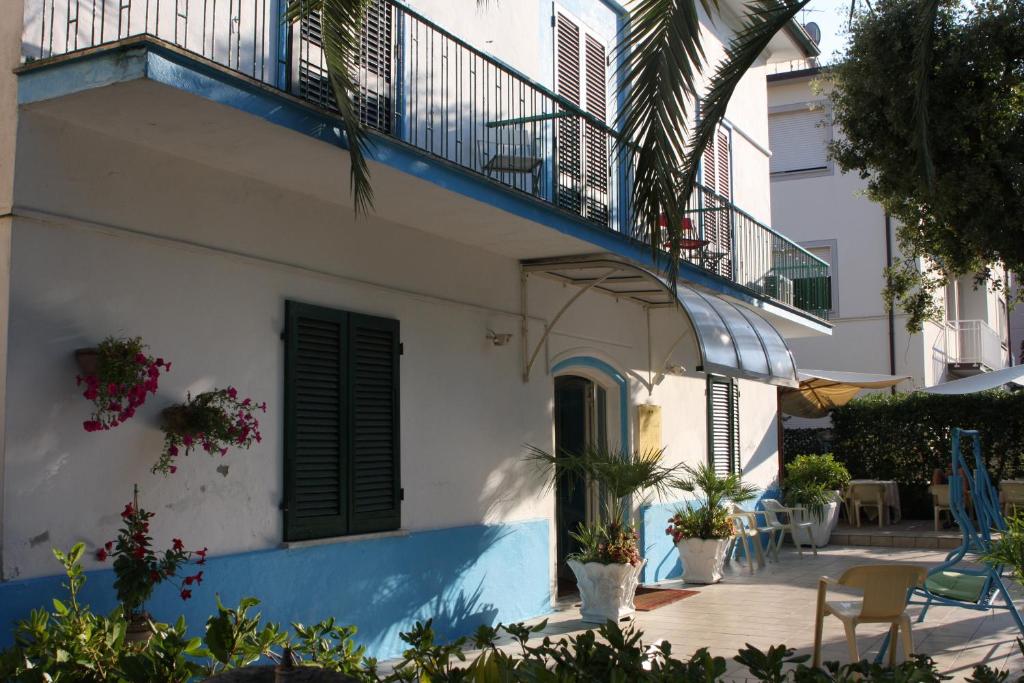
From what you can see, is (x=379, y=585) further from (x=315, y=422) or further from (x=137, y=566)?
(x=137, y=566)

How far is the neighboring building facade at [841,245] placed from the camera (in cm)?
2383

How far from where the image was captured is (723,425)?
1591 cm

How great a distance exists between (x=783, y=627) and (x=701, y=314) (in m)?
3.40

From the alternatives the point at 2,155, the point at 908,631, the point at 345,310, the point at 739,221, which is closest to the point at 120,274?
the point at 2,155

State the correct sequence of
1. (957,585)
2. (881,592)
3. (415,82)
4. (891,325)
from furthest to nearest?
(891,325), (415,82), (957,585), (881,592)

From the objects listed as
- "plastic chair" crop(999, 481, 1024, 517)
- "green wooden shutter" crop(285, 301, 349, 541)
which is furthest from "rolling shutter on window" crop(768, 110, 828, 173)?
"green wooden shutter" crop(285, 301, 349, 541)

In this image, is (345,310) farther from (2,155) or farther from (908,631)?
(908,631)

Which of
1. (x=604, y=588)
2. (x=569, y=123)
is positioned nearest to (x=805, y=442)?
(x=604, y=588)

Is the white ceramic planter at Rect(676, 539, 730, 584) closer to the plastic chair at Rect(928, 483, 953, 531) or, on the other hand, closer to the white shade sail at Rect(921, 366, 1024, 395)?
the white shade sail at Rect(921, 366, 1024, 395)

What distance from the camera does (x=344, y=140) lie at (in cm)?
689

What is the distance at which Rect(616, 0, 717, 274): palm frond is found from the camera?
17.9ft

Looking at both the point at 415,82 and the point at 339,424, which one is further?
the point at 415,82

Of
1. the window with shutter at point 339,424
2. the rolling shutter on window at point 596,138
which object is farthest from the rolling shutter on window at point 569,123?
the window with shutter at point 339,424

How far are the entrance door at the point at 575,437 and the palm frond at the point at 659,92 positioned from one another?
286 inches
